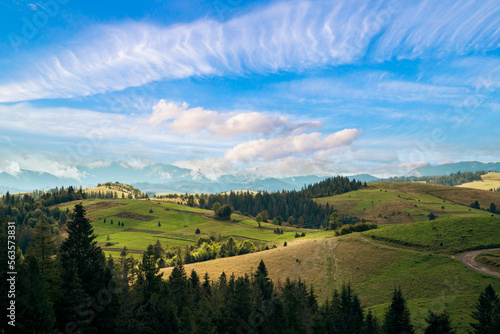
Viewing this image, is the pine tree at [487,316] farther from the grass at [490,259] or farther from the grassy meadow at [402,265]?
the grass at [490,259]

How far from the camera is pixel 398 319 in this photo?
53.8 m

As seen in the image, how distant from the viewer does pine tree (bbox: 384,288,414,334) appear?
174 ft

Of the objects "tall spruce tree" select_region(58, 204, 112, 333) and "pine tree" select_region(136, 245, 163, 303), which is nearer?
"tall spruce tree" select_region(58, 204, 112, 333)

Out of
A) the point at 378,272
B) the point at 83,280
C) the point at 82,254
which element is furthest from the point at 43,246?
the point at 378,272

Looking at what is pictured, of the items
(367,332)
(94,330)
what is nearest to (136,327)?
(94,330)

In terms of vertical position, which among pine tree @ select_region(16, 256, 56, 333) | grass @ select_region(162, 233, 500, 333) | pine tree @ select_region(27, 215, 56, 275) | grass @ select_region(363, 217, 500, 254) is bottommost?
grass @ select_region(162, 233, 500, 333)

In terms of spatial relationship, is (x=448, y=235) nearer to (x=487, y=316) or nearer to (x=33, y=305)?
(x=487, y=316)

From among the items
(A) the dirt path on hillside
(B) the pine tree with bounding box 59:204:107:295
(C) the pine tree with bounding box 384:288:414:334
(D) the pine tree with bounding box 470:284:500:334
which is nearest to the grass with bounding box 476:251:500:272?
(A) the dirt path on hillside

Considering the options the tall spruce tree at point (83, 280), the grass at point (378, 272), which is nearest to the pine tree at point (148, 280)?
→ the tall spruce tree at point (83, 280)

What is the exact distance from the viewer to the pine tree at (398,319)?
2087 inches

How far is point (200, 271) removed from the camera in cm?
10831

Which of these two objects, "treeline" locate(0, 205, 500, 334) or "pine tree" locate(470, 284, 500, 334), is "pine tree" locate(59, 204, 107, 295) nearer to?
"treeline" locate(0, 205, 500, 334)

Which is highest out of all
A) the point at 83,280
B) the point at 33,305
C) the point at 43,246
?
the point at 43,246

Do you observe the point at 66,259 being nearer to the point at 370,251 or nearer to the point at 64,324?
the point at 64,324
